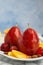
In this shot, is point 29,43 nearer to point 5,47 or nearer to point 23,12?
point 5,47

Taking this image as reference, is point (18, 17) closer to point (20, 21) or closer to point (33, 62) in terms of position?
point (20, 21)

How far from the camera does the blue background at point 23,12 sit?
6.17ft

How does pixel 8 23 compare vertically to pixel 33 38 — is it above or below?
above

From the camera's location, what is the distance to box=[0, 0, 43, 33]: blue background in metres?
1.88

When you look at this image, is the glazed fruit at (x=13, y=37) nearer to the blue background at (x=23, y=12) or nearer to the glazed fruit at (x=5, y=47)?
the glazed fruit at (x=5, y=47)

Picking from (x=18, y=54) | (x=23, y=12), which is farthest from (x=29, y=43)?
(x=23, y=12)

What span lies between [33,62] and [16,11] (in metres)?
1.21

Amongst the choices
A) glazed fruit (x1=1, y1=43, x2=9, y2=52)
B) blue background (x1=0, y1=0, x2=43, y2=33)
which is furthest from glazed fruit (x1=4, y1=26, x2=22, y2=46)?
blue background (x1=0, y1=0, x2=43, y2=33)

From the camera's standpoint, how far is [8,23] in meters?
1.83

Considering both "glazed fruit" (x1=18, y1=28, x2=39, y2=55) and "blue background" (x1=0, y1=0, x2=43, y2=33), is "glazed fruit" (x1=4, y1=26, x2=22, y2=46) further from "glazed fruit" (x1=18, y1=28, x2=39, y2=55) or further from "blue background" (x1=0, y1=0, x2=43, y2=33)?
"blue background" (x1=0, y1=0, x2=43, y2=33)

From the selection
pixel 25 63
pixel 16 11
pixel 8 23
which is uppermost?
pixel 16 11

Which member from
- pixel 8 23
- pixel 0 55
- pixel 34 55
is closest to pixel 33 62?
pixel 34 55

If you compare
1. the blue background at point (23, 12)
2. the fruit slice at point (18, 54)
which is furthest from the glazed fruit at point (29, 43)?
the blue background at point (23, 12)

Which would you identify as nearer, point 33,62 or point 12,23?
point 33,62
